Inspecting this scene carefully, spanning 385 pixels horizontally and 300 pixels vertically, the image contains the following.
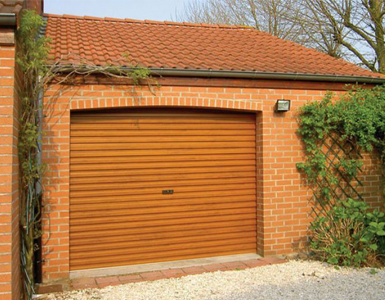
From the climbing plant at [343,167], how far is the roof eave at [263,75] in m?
0.23

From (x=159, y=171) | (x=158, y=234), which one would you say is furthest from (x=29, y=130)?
(x=158, y=234)

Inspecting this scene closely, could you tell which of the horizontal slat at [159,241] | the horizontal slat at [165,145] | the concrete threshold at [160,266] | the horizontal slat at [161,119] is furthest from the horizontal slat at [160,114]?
the concrete threshold at [160,266]

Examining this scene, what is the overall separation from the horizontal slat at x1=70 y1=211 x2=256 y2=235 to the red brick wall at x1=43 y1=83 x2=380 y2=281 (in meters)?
0.31

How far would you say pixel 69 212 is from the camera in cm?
554

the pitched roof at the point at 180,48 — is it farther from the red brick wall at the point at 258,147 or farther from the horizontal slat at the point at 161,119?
the horizontal slat at the point at 161,119

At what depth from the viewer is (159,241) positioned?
6.06 m

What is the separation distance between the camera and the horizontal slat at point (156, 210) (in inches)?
224

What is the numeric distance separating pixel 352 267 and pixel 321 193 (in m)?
1.41

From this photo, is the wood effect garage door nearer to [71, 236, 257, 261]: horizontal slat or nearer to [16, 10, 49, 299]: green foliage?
[71, 236, 257, 261]: horizontal slat

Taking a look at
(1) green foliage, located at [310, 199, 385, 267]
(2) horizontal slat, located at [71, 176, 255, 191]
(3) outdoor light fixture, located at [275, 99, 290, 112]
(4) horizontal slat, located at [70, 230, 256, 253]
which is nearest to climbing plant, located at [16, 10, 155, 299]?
(2) horizontal slat, located at [71, 176, 255, 191]

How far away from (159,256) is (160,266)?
189 mm

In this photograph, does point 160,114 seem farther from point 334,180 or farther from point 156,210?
point 334,180

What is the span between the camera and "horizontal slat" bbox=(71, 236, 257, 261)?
5680 mm

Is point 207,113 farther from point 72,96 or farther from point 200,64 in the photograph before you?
point 72,96
